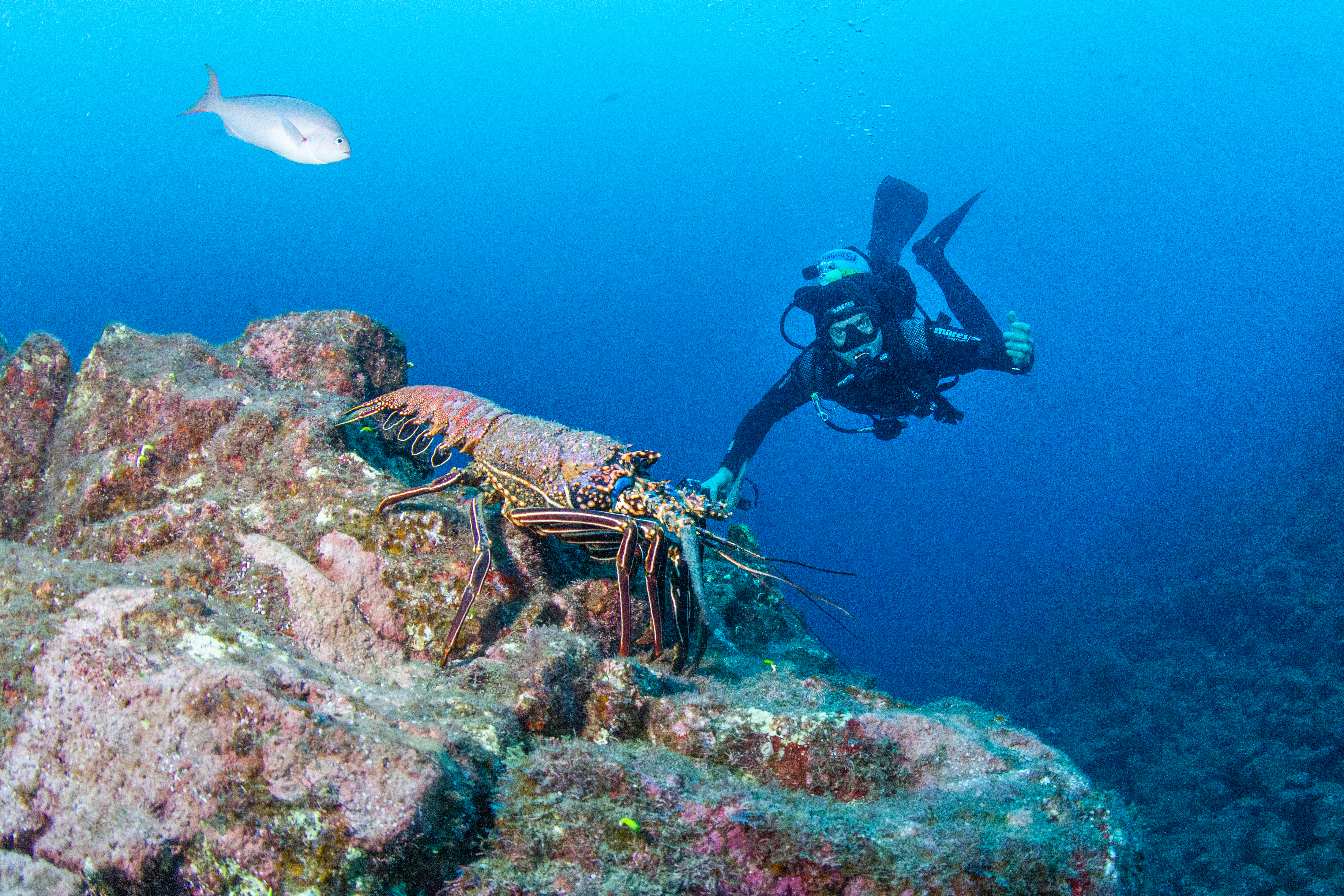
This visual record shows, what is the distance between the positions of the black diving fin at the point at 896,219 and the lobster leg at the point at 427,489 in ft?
31.8

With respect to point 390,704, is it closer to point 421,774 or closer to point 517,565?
point 421,774

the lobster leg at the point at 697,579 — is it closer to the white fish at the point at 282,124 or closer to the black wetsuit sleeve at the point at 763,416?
the white fish at the point at 282,124

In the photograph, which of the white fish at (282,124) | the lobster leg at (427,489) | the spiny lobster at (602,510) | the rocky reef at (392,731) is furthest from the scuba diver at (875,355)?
the white fish at (282,124)

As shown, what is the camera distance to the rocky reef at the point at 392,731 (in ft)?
5.79

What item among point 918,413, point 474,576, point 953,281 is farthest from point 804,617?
point 953,281

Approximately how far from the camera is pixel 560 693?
101 inches

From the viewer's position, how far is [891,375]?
8648 mm

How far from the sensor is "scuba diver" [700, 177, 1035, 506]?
8328 mm

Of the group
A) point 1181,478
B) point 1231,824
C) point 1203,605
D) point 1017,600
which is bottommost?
point 1231,824

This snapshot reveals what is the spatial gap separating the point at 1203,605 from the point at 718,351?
92101mm

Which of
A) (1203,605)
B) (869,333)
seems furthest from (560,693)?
(1203,605)

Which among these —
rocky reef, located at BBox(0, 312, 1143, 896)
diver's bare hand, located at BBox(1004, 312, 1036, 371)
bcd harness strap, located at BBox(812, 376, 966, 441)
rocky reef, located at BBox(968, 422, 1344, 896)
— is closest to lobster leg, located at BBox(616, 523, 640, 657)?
rocky reef, located at BBox(0, 312, 1143, 896)

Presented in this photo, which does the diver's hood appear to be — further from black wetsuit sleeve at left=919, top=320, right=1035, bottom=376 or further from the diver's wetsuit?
black wetsuit sleeve at left=919, top=320, right=1035, bottom=376

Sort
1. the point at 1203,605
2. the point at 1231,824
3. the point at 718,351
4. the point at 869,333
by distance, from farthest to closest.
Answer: the point at 718,351, the point at 1203,605, the point at 869,333, the point at 1231,824
